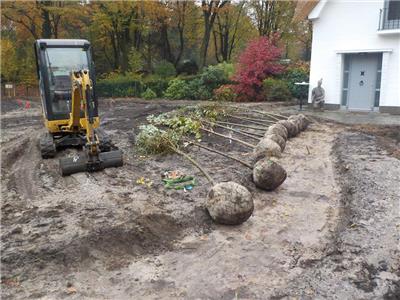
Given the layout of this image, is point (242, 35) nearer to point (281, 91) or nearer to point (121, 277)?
point (281, 91)

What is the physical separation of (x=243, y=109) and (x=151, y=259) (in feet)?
39.1

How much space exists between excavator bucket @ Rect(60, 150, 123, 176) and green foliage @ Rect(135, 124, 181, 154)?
1443 mm

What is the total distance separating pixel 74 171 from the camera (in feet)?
29.0

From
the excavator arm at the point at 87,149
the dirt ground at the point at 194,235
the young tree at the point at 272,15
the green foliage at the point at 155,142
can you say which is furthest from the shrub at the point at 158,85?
the excavator arm at the point at 87,149

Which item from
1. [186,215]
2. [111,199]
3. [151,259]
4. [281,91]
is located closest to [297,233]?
[186,215]

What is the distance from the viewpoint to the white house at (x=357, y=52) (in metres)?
16.9

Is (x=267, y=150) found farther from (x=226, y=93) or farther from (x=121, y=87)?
(x=121, y=87)

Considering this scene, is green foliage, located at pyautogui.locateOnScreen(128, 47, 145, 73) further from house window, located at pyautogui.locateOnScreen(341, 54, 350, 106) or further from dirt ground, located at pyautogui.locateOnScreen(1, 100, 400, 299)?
dirt ground, located at pyautogui.locateOnScreen(1, 100, 400, 299)

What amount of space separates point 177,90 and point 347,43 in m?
12.0

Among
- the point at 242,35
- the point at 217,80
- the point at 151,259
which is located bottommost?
the point at 151,259

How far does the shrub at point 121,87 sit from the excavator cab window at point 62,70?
1769 centimetres

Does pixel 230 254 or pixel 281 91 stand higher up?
pixel 281 91

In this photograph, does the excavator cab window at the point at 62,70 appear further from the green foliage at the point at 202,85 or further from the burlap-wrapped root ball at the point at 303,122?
the green foliage at the point at 202,85

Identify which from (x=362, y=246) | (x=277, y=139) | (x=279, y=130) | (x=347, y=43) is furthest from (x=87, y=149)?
(x=347, y=43)
